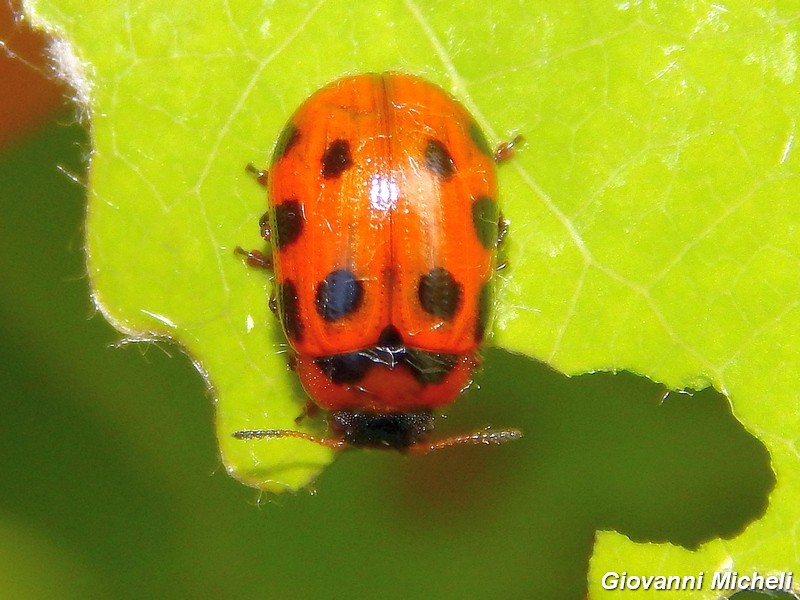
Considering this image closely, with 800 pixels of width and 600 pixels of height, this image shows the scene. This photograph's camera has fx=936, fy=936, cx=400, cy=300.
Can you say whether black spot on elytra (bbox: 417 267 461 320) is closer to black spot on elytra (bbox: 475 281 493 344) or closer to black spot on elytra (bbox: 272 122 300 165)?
black spot on elytra (bbox: 475 281 493 344)

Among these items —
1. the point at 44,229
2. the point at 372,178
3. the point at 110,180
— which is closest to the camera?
the point at 372,178

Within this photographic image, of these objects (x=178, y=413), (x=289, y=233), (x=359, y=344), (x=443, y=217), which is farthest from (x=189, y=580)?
(x=443, y=217)

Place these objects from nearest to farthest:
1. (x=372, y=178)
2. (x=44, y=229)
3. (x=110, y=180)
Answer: (x=372, y=178), (x=110, y=180), (x=44, y=229)

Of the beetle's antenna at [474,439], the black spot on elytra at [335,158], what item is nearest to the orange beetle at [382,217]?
the black spot on elytra at [335,158]

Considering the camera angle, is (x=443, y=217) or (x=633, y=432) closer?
(x=443, y=217)

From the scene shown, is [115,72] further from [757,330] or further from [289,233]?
[757,330]

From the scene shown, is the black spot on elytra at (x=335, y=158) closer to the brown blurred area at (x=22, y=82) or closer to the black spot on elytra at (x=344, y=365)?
the black spot on elytra at (x=344, y=365)

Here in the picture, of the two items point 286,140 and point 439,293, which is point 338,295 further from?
point 286,140

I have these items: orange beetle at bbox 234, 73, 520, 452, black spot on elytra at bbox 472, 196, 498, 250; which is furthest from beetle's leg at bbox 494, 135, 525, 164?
black spot on elytra at bbox 472, 196, 498, 250
